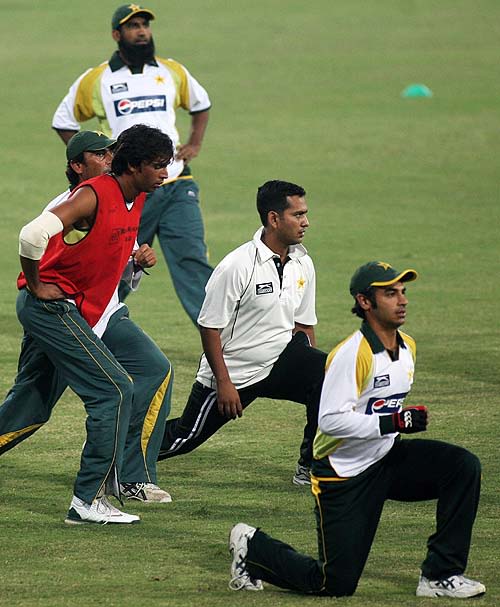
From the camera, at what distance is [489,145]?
83.5 feet

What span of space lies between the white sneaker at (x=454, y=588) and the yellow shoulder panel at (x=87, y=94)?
6797 mm

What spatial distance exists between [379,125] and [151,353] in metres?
18.8

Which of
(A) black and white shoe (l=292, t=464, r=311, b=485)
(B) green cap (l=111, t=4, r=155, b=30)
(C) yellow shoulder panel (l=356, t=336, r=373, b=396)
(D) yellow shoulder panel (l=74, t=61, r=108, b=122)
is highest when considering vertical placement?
(B) green cap (l=111, t=4, r=155, b=30)

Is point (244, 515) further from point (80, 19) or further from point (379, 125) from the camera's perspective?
point (80, 19)

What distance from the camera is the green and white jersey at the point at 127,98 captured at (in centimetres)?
1230

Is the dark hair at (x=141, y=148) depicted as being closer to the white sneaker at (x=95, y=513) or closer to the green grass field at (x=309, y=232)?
the white sneaker at (x=95, y=513)

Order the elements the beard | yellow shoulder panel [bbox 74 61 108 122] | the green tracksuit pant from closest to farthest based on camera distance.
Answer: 1. the green tracksuit pant
2. the beard
3. yellow shoulder panel [bbox 74 61 108 122]

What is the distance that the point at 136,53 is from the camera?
1236cm

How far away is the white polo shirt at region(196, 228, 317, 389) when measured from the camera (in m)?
8.41

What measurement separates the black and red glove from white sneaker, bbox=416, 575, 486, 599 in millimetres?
665

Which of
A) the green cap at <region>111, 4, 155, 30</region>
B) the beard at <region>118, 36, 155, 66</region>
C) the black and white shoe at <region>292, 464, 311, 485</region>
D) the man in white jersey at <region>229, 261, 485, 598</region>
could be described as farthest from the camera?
the beard at <region>118, 36, 155, 66</region>

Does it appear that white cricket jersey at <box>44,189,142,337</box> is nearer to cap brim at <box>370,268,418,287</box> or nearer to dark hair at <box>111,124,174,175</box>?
dark hair at <box>111,124,174,175</box>

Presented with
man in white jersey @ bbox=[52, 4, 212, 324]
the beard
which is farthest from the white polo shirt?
the beard

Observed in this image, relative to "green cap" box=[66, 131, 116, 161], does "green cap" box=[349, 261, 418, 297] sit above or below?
below
